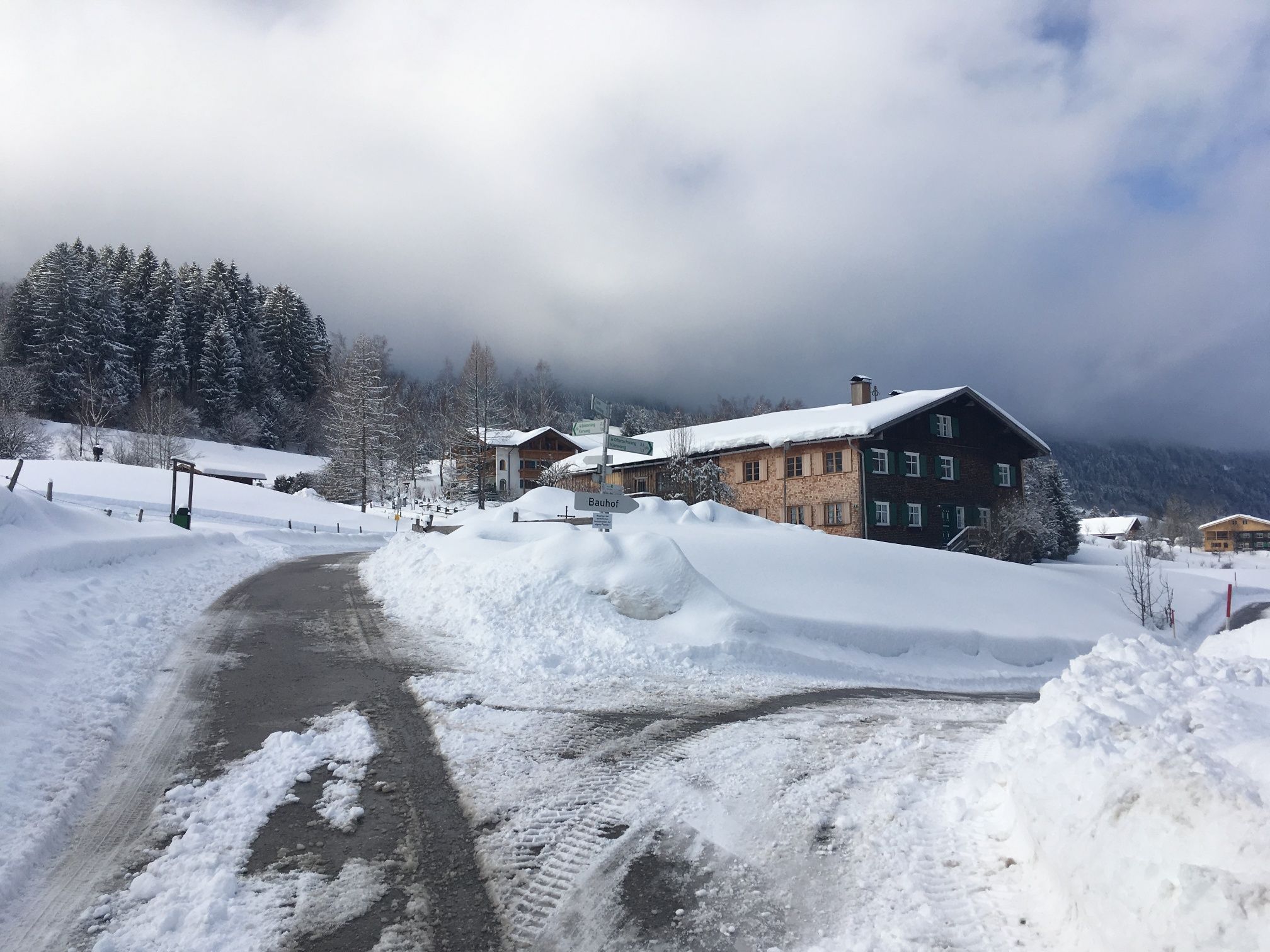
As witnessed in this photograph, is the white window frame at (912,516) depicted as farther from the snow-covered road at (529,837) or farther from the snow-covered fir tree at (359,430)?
the snow-covered fir tree at (359,430)

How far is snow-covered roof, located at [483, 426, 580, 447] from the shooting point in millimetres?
63156

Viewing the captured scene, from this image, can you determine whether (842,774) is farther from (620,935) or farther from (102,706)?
(102,706)

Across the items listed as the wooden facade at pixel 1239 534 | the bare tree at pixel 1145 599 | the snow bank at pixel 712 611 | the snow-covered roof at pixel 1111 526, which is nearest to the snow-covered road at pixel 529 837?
the snow bank at pixel 712 611

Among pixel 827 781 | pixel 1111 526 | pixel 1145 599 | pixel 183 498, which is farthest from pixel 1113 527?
pixel 827 781

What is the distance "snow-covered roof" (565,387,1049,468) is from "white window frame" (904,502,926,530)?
14.8ft

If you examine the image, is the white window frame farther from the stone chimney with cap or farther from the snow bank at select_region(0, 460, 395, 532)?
the snow bank at select_region(0, 460, 395, 532)

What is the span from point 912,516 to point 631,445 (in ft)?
93.9

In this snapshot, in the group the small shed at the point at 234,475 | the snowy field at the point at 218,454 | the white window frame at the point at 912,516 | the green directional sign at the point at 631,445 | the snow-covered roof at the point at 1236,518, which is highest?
the snowy field at the point at 218,454

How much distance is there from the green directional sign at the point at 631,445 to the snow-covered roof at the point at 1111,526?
374ft

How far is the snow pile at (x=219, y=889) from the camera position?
360cm

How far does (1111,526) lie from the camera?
4464 inches

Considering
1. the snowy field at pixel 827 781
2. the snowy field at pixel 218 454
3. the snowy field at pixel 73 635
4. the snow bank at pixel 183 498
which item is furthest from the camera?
the snowy field at pixel 218 454

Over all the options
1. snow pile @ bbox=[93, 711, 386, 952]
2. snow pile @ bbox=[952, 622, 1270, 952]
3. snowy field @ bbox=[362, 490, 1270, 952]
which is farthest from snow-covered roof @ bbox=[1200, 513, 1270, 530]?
snow pile @ bbox=[93, 711, 386, 952]

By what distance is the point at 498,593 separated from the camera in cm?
1278
